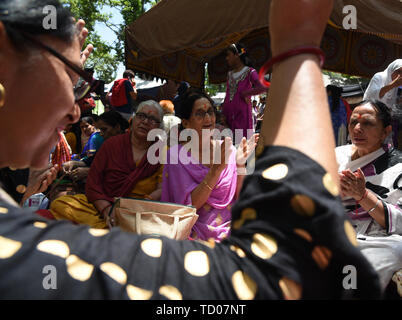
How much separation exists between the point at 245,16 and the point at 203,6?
1.91 feet

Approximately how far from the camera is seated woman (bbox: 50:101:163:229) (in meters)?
Answer: 3.04

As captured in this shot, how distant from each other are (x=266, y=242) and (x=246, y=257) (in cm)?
5

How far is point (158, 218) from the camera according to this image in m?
2.26

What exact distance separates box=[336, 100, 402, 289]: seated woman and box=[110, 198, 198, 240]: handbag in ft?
3.75

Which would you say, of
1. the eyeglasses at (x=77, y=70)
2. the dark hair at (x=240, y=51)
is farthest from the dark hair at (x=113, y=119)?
the eyeglasses at (x=77, y=70)

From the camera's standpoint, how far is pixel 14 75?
2.18ft

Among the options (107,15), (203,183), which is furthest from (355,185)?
(107,15)

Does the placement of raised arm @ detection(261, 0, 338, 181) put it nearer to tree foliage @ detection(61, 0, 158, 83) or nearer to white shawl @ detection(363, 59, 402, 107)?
white shawl @ detection(363, 59, 402, 107)

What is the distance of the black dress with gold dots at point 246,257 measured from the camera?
50 centimetres

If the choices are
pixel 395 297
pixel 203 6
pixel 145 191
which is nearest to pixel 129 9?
pixel 203 6
